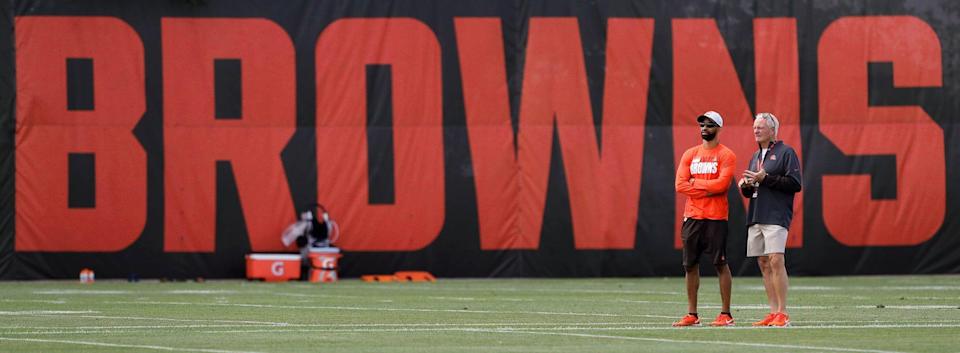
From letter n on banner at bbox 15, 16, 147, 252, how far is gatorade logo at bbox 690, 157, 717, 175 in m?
14.6

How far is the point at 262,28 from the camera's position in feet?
85.7

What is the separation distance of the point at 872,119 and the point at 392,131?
7.88 m

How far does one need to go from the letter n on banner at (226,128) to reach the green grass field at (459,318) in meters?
2.15

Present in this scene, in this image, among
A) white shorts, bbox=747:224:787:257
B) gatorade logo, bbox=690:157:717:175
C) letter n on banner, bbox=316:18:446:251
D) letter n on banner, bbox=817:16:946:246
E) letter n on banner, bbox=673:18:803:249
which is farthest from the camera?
letter n on banner, bbox=817:16:946:246

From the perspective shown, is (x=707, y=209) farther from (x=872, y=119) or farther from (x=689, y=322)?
(x=872, y=119)

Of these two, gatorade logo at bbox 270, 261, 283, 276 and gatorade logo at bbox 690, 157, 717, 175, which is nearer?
gatorade logo at bbox 690, 157, 717, 175

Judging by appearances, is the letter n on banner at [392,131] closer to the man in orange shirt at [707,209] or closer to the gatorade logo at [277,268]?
the gatorade logo at [277,268]

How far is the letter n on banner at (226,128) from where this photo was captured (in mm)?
25969

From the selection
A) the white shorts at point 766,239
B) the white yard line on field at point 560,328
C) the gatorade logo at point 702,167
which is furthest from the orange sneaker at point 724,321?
the gatorade logo at point 702,167

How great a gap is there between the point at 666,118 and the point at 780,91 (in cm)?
195

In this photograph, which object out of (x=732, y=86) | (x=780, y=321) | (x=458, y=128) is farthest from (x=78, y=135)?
(x=780, y=321)

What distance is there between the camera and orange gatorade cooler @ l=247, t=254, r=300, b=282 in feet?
83.8

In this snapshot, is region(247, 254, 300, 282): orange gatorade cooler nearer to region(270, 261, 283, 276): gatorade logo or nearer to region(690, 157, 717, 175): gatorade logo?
region(270, 261, 283, 276): gatorade logo

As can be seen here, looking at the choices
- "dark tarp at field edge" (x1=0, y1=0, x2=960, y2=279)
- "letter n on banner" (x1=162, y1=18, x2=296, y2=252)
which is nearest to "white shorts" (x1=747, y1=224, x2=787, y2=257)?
"dark tarp at field edge" (x1=0, y1=0, x2=960, y2=279)
